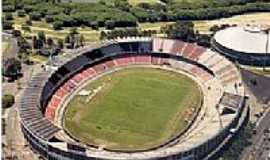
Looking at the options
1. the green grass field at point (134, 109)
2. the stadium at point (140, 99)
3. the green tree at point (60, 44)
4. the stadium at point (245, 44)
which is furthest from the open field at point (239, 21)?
the green tree at point (60, 44)

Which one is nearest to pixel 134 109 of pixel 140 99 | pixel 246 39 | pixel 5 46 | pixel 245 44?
pixel 140 99

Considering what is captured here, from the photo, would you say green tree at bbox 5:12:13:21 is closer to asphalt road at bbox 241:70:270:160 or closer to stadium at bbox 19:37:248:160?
stadium at bbox 19:37:248:160

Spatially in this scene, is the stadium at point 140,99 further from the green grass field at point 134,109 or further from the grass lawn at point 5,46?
the grass lawn at point 5,46

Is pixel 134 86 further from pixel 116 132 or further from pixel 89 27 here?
pixel 89 27

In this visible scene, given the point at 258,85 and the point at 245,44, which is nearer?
the point at 258,85

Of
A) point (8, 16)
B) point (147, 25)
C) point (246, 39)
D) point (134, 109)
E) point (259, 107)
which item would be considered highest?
point (8, 16)

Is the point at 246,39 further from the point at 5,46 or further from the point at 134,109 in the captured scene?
the point at 5,46
